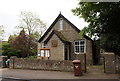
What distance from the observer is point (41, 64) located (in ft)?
50.4

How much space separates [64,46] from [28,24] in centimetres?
2019

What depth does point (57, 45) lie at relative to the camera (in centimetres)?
2208

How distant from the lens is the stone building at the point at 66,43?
21859 mm

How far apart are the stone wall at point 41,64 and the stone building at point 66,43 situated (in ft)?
14.2

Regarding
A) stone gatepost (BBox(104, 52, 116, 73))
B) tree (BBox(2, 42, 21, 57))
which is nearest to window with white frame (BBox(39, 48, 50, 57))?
stone gatepost (BBox(104, 52, 116, 73))

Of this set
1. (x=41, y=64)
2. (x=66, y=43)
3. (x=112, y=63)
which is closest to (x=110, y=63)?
(x=112, y=63)

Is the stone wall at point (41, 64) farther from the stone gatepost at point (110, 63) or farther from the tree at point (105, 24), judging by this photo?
the tree at point (105, 24)

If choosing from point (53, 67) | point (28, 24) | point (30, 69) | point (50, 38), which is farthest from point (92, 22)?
point (28, 24)

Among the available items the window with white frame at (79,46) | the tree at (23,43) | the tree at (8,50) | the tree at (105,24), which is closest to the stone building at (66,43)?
the window with white frame at (79,46)

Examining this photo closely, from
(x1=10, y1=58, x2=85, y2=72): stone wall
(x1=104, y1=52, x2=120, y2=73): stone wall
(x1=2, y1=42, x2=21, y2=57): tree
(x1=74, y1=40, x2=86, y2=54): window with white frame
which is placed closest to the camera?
(x1=104, y1=52, x2=120, y2=73): stone wall

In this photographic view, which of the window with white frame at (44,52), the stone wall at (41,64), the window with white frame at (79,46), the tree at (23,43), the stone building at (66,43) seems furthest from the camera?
the tree at (23,43)

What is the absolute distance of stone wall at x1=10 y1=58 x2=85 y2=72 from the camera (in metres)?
14.0

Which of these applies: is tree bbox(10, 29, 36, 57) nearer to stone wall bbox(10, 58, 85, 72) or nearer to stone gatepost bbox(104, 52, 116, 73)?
stone wall bbox(10, 58, 85, 72)

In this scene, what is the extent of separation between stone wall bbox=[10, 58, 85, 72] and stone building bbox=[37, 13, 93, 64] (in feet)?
14.2
